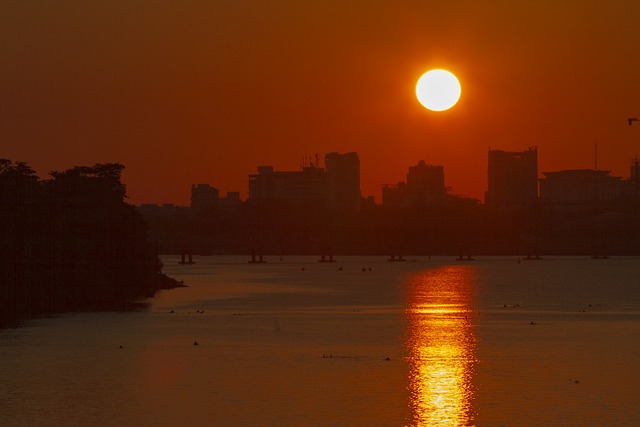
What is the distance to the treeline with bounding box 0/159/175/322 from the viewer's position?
361ft

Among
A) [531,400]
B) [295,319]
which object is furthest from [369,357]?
[295,319]

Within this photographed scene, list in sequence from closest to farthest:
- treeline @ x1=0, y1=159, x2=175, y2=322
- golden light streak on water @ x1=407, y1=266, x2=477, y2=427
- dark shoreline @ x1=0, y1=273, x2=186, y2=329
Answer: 1. golden light streak on water @ x1=407, y1=266, x2=477, y2=427
2. dark shoreline @ x1=0, y1=273, x2=186, y2=329
3. treeline @ x1=0, y1=159, x2=175, y2=322

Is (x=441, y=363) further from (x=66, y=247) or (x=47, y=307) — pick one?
(x=66, y=247)

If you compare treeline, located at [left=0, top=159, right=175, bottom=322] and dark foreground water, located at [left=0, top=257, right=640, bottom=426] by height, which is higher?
treeline, located at [left=0, top=159, right=175, bottom=322]

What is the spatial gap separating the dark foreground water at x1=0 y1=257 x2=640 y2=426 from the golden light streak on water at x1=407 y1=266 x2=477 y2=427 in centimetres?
11

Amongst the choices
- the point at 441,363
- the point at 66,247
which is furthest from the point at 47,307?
the point at 441,363

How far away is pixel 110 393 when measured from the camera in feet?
186

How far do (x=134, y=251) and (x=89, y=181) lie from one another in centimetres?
1577

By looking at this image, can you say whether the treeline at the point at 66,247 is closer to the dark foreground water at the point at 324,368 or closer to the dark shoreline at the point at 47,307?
the dark shoreline at the point at 47,307

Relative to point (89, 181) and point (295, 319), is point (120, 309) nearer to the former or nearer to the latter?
point (295, 319)

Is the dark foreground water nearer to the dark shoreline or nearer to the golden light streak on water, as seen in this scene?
the golden light streak on water

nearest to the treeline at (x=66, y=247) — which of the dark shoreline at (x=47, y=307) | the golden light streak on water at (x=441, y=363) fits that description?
the dark shoreline at (x=47, y=307)

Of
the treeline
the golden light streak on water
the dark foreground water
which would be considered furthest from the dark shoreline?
the golden light streak on water

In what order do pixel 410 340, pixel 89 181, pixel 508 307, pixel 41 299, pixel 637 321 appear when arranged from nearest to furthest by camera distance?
1. pixel 410 340
2. pixel 637 321
3. pixel 41 299
4. pixel 508 307
5. pixel 89 181
